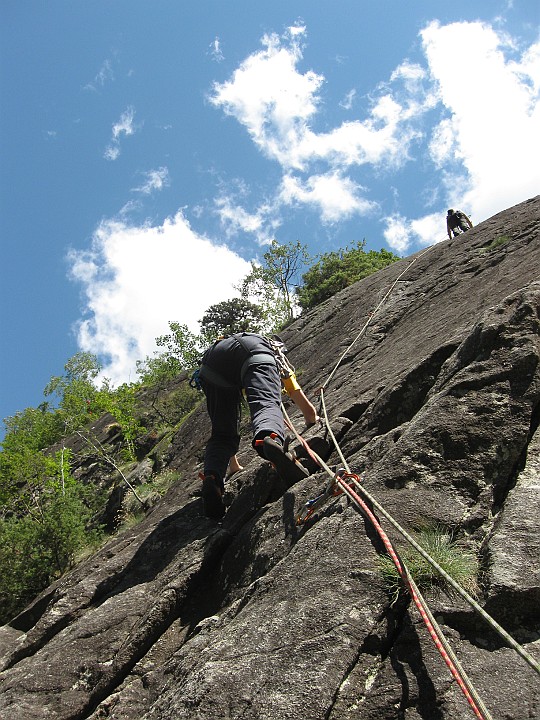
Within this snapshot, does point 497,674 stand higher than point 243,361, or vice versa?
point 243,361

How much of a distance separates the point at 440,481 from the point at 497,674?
142cm

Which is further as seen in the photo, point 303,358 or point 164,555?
point 303,358

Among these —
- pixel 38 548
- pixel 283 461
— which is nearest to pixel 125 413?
pixel 38 548

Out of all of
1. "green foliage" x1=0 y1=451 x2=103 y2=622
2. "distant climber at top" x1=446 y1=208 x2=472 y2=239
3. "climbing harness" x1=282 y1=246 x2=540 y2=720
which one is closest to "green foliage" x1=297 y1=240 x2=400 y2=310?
"distant climber at top" x1=446 y1=208 x2=472 y2=239

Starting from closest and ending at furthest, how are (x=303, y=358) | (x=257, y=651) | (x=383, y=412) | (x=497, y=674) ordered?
(x=497, y=674) → (x=257, y=651) → (x=383, y=412) → (x=303, y=358)

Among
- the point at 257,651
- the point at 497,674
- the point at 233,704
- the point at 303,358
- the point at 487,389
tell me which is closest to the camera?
the point at 497,674

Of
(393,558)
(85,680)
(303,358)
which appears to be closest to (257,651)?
(393,558)

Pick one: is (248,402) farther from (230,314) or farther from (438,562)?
(230,314)

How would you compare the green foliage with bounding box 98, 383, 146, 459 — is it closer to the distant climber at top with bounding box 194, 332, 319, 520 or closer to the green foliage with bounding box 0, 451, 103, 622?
the green foliage with bounding box 0, 451, 103, 622

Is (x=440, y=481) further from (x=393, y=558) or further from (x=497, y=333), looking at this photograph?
(x=497, y=333)

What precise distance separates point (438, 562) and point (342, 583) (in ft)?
1.83

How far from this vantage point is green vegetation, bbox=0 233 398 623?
33.5 ft

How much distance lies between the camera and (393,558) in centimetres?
328

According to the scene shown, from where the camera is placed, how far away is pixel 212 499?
6215 millimetres
